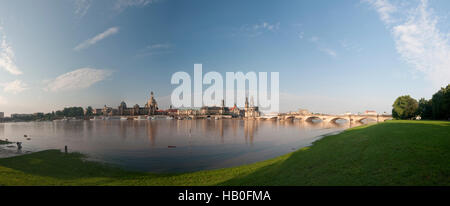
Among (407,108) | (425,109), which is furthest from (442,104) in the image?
(407,108)

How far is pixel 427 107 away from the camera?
2125 inches

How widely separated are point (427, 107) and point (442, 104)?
13.7m

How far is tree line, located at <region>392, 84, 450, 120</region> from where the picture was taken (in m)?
42.9

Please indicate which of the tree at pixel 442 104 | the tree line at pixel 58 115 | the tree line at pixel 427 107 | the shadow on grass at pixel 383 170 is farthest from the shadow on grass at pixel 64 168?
the tree line at pixel 58 115

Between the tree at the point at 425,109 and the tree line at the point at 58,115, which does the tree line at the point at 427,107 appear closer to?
the tree at the point at 425,109

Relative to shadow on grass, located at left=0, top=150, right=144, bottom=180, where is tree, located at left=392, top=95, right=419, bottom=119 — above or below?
above

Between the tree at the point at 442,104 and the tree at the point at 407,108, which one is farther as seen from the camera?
the tree at the point at 407,108

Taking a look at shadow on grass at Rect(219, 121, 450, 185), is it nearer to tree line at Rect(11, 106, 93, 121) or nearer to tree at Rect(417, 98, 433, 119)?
tree at Rect(417, 98, 433, 119)

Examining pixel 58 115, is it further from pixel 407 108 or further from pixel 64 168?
pixel 407 108

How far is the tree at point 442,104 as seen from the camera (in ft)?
138

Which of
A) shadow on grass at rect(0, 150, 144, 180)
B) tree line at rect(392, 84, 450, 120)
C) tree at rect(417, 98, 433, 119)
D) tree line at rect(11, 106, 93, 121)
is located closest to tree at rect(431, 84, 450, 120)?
tree line at rect(392, 84, 450, 120)
